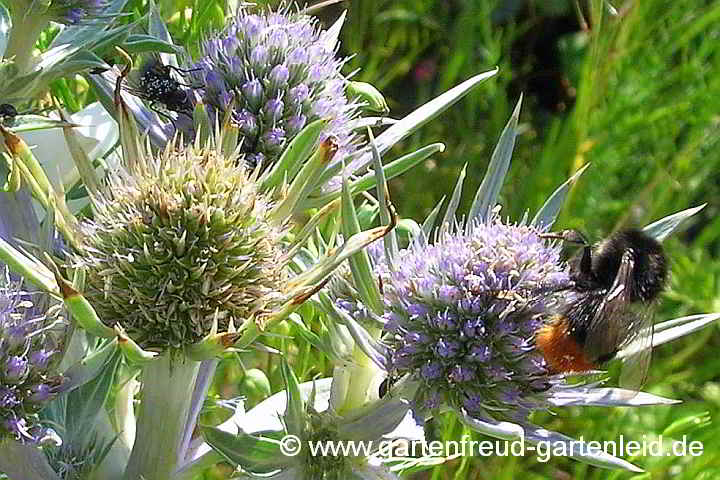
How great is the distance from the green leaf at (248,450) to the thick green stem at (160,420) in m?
0.06

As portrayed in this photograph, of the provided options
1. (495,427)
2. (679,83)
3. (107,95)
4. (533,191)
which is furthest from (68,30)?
(679,83)

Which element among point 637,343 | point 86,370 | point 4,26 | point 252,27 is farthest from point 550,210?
point 4,26

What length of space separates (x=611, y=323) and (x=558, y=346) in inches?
3.8

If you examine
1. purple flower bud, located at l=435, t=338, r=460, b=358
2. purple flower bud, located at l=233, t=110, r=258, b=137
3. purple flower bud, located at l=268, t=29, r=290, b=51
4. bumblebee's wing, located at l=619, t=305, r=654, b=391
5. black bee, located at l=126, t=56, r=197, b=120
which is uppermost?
purple flower bud, located at l=268, t=29, r=290, b=51

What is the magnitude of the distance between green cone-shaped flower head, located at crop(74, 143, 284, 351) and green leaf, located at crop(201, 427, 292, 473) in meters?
0.11

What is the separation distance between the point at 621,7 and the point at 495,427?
1584mm

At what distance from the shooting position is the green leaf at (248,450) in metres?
0.87

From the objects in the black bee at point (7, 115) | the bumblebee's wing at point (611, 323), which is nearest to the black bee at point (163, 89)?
the black bee at point (7, 115)

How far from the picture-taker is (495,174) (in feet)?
3.42

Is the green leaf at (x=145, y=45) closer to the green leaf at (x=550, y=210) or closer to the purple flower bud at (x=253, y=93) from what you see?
the purple flower bud at (x=253, y=93)

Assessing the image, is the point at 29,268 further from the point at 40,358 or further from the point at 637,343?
the point at 637,343

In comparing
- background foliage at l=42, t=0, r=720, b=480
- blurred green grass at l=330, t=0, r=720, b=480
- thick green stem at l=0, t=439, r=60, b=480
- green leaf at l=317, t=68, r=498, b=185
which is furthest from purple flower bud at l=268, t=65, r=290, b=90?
blurred green grass at l=330, t=0, r=720, b=480

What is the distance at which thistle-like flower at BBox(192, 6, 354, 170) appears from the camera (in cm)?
104

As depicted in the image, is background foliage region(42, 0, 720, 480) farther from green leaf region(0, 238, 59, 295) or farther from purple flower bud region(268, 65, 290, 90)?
green leaf region(0, 238, 59, 295)
